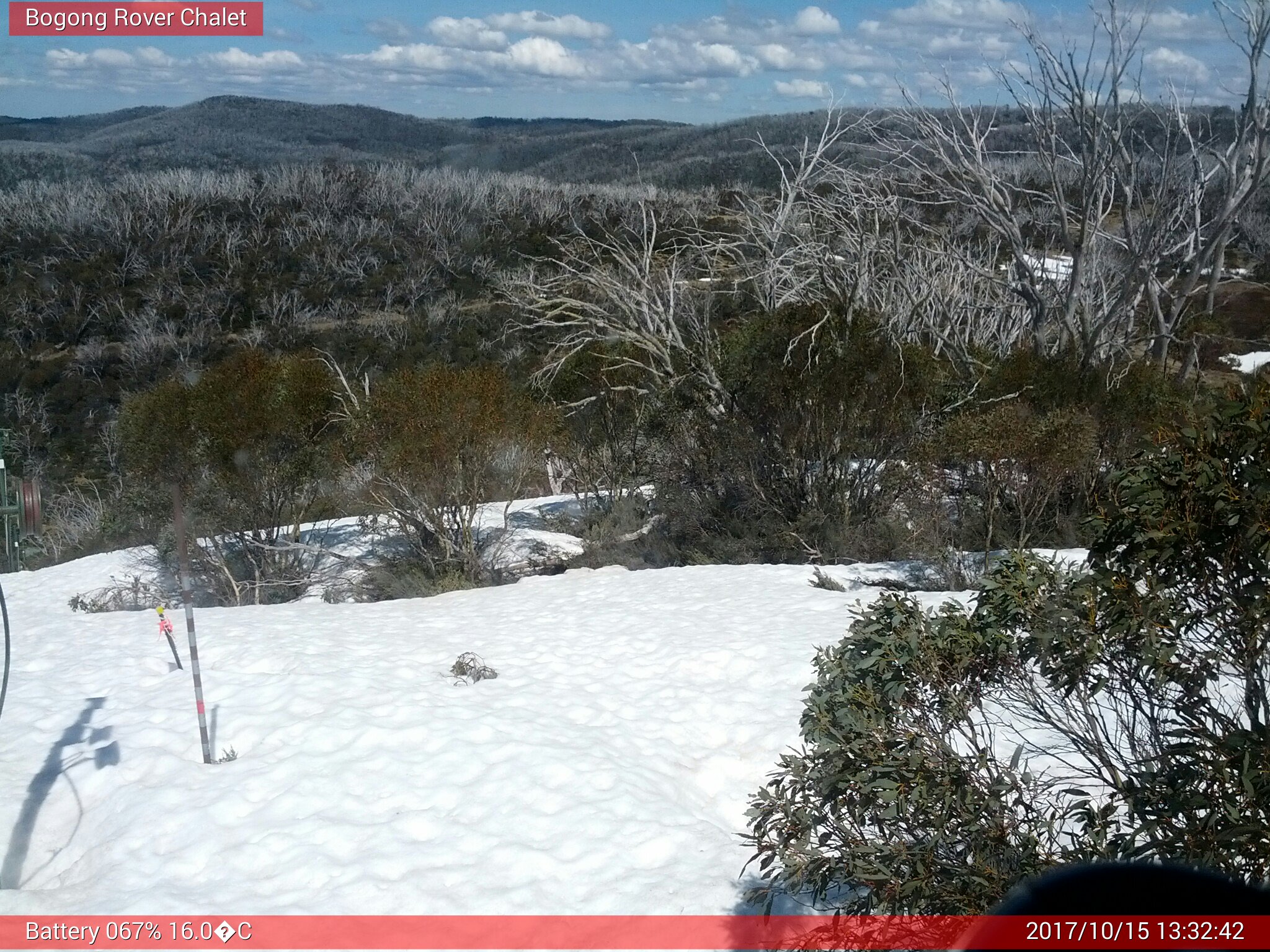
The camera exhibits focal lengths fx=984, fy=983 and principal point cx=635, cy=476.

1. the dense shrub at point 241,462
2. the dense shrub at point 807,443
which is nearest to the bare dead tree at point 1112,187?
the dense shrub at point 807,443

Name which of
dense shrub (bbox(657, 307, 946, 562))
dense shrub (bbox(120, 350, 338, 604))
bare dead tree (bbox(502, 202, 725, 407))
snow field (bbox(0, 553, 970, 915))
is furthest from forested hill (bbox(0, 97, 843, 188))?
dense shrub (bbox(657, 307, 946, 562))

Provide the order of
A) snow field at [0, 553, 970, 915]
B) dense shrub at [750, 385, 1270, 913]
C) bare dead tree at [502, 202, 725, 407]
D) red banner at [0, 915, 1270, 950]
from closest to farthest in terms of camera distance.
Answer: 1. dense shrub at [750, 385, 1270, 913]
2. red banner at [0, 915, 1270, 950]
3. snow field at [0, 553, 970, 915]
4. bare dead tree at [502, 202, 725, 407]

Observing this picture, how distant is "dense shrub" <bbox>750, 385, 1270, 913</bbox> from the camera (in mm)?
2604

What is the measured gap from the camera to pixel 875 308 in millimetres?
16109

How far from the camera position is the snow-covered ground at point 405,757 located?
173 inches

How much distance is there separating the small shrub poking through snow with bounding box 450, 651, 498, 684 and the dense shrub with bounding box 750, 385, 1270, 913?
159 inches

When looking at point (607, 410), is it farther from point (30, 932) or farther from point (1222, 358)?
point (1222, 358)

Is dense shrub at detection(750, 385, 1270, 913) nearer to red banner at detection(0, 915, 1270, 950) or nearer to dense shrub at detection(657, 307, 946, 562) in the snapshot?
red banner at detection(0, 915, 1270, 950)

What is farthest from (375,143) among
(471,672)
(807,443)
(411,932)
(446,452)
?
(411,932)

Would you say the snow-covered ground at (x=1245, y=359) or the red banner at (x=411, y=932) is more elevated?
the snow-covered ground at (x=1245, y=359)

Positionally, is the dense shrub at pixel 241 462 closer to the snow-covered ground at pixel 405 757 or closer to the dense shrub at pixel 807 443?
the snow-covered ground at pixel 405 757

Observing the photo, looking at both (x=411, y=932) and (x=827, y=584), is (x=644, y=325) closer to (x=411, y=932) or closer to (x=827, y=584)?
(x=827, y=584)

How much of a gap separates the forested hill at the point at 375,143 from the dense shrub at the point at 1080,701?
1137 cm

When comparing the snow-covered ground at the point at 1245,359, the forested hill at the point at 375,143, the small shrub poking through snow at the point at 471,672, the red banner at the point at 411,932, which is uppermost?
the forested hill at the point at 375,143
